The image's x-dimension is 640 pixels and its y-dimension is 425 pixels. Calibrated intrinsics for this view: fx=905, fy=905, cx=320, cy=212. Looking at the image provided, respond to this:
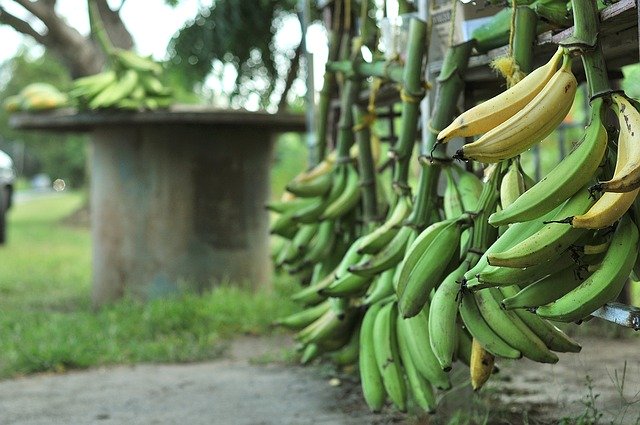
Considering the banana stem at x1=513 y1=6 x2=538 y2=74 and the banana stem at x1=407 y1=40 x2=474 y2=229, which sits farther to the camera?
the banana stem at x1=407 y1=40 x2=474 y2=229

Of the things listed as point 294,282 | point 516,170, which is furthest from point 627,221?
point 294,282

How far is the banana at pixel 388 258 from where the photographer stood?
285cm

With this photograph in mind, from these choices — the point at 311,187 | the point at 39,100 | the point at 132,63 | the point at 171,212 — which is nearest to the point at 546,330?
the point at 311,187

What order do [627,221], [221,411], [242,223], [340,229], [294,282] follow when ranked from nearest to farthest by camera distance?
[627,221] → [221,411] → [340,229] → [242,223] → [294,282]

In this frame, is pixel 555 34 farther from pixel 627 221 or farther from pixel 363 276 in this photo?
pixel 363 276

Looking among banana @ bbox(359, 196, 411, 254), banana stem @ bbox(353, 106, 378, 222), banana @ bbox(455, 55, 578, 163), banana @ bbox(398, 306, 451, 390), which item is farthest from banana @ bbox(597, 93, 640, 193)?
banana stem @ bbox(353, 106, 378, 222)

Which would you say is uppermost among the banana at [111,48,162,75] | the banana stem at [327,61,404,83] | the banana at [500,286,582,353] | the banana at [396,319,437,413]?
the banana at [111,48,162,75]

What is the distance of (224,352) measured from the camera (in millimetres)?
4895

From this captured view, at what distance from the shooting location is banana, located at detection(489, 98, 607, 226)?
1.92 metres

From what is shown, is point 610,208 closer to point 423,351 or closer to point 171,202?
point 423,351

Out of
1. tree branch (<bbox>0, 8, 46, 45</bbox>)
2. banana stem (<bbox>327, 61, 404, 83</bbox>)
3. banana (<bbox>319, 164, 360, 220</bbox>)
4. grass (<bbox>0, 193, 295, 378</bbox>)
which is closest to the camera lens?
banana stem (<bbox>327, 61, 404, 83</bbox>)

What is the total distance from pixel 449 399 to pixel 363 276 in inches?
26.9

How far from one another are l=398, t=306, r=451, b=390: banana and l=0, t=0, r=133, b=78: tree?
20.7ft

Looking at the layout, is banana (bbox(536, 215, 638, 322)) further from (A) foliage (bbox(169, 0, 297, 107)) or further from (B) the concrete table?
(A) foliage (bbox(169, 0, 297, 107))
